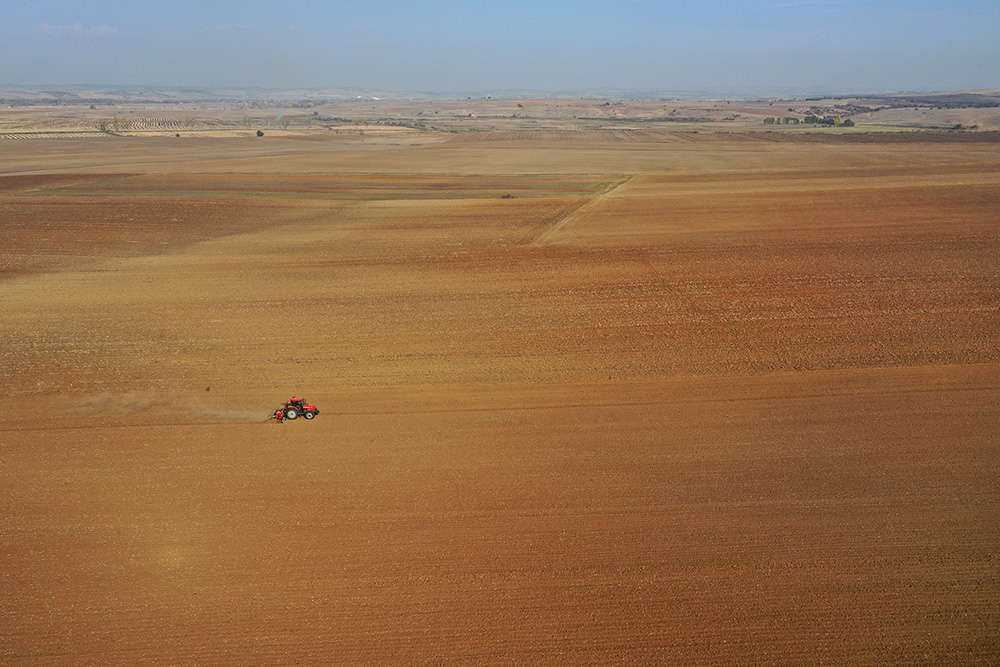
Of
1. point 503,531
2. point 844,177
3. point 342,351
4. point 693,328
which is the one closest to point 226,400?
point 342,351

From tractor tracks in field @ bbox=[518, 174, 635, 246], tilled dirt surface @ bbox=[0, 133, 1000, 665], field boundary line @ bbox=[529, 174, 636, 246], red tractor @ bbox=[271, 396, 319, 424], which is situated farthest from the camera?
field boundary line @ bbox=[529, 174, 636, 246]

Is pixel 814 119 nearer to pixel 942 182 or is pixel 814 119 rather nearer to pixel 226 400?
pixel 942 182

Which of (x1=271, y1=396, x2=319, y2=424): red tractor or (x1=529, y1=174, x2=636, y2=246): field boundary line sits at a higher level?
(x1=529, y1=174, x2=636, y2=246): field boundary line

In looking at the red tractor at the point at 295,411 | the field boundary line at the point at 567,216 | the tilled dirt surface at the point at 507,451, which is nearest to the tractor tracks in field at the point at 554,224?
the field boundary line at the point at 567,216

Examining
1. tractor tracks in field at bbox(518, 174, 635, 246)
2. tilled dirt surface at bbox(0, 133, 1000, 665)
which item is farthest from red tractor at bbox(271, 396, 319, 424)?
tractor tracks in field at bbox(518, 174, 635, 246)

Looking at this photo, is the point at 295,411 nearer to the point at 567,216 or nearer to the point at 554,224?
the point at 554,224

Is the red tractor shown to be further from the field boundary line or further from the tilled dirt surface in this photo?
the field boundary line

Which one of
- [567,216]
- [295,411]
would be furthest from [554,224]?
[295,411]
